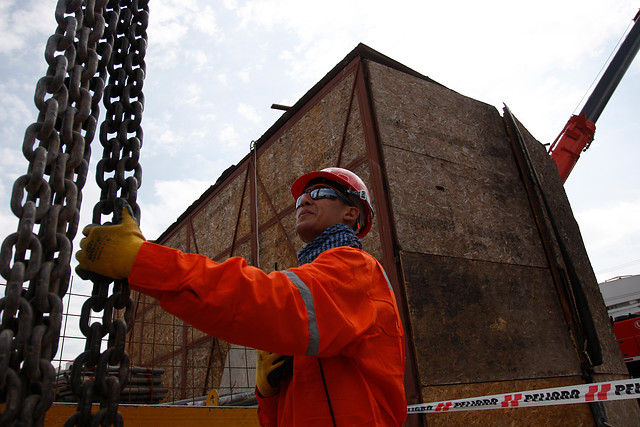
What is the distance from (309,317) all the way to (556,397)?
2.70 m

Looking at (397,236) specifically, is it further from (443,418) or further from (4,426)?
(4,426)

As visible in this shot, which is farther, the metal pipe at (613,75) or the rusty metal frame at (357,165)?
the metal pipe at (613,75)

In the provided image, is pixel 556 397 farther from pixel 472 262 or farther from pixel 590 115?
pixel 590 115

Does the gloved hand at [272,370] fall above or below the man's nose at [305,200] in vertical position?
below

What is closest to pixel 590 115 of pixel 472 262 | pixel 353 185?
pixel 472 262

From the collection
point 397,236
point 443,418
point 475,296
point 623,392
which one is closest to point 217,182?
point 397,236

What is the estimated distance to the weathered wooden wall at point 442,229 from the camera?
207 inches

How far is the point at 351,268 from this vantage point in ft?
5.73

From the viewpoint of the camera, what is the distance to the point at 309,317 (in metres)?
1.51

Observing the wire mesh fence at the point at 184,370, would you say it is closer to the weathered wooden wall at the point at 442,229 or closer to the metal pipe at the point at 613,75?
the weathered wooden wall at the point at 442,229

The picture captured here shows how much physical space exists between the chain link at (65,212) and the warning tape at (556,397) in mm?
2727

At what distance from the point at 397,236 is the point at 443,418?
2063mm

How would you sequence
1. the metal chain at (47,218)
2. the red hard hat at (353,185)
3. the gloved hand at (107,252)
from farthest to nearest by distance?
1. the red hard hat at (353,185)
2. the gloved hand at (107,252)
3. the metal chain at (47,218)

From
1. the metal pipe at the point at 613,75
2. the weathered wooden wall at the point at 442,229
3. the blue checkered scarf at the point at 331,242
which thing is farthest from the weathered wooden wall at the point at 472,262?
the metal pipe at the point at 613,75
